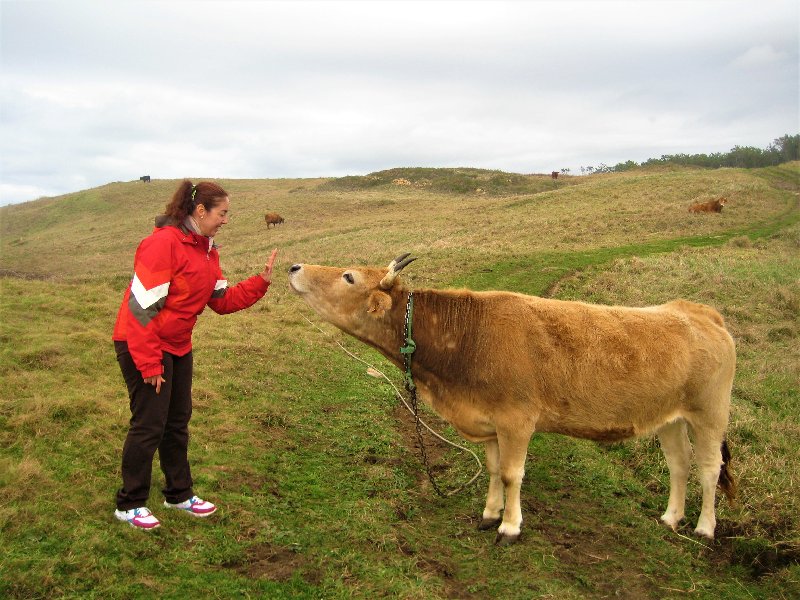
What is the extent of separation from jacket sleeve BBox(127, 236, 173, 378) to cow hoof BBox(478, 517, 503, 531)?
3384mm

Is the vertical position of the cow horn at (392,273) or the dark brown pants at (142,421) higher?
the cow horn at (392,273)

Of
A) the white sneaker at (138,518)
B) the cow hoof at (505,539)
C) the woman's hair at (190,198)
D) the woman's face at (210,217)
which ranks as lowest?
the cow hoof at (505,539)

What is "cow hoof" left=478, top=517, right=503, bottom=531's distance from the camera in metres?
5.70

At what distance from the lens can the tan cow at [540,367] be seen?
5.43 m

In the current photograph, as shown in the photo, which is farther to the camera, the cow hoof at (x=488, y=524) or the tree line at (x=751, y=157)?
the tree line at (x=751, y=157)

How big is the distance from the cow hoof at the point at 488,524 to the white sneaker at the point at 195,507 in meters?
2.57

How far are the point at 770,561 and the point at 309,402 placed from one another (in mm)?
6057

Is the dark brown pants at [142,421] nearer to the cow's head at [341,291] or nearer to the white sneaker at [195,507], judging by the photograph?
the white sneaker at [195,507]

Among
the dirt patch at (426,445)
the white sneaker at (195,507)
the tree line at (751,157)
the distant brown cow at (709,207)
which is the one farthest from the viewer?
the tree line at (751,157)

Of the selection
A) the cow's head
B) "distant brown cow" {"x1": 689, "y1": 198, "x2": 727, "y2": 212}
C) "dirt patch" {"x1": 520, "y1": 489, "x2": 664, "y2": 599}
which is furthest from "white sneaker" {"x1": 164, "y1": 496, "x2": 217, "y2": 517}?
"distant brown cow" {"x1": 689, "y1": 198, "x2": 727, "y2": 212}

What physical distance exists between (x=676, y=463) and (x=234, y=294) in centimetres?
495

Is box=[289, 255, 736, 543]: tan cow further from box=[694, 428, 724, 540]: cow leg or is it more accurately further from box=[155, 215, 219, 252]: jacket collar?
box=[155, 215, 219, 252]: jacket collar

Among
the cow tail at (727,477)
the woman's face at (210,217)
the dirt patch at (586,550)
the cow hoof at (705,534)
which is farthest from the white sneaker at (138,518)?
the cow tail at (727,477)

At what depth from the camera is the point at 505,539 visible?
5.35 m
